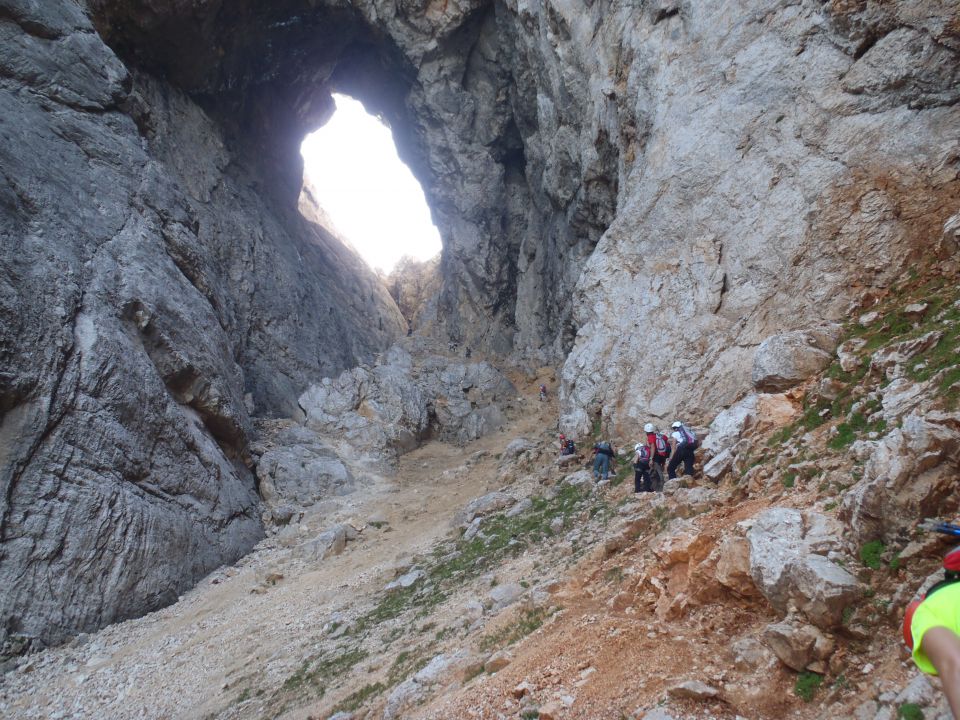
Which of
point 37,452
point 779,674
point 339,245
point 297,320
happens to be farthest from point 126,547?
point 339,245

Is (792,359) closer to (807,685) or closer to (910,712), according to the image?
(807,685)

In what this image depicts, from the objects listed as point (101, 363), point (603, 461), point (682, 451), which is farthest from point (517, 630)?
point (101, 363)

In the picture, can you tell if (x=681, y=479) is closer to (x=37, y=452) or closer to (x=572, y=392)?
(x=572, y=392)

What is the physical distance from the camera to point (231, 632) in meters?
13.7

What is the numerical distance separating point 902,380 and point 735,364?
266 inches

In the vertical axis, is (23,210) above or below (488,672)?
above

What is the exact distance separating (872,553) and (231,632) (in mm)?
13480

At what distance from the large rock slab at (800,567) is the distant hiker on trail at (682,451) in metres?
5.04

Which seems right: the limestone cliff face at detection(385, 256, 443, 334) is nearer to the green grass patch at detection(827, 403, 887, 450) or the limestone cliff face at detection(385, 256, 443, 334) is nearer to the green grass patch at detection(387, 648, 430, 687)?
the green grass patch at detection(387, 648, 430, 687)

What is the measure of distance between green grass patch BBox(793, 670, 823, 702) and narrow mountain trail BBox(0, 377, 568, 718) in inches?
322

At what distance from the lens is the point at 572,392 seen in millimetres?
21516

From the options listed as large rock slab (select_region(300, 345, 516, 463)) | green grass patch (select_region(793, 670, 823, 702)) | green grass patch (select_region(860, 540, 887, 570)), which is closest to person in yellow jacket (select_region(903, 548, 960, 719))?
green grass patch (select_region(793, 670, 823, 702))

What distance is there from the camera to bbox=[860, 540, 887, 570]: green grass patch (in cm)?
534

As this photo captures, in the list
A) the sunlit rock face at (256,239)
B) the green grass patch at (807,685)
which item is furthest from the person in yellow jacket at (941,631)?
the sunlit rock face at (256,239)
